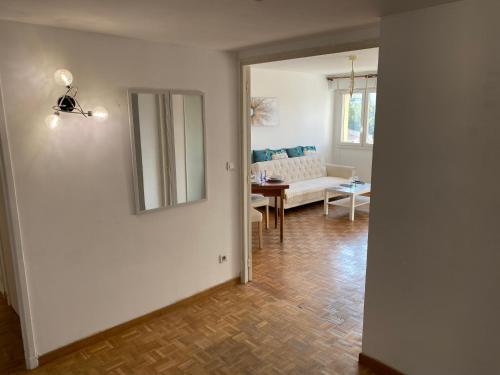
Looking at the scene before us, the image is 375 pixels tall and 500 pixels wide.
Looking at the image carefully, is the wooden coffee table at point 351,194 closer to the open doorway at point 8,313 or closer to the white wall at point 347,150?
the white wall at point 347,150

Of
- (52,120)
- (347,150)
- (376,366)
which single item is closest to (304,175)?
(347,150)

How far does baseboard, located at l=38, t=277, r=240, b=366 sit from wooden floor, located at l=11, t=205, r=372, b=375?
46 mm

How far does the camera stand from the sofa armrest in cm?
727

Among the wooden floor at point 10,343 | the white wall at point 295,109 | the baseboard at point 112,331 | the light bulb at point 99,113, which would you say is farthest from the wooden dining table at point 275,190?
the wooden floor at point 10,343

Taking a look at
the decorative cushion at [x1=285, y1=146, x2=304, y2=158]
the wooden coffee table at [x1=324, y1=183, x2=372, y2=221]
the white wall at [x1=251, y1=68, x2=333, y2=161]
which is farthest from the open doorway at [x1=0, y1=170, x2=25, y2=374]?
the decorative cushion at [x1=285, y1=146, x2=304, y2=158]

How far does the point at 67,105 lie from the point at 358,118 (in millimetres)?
6754

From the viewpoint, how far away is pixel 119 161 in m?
2.88

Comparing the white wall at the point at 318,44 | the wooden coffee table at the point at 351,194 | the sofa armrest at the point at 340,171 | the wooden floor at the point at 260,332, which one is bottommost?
the wooden floor at the point at 260,332

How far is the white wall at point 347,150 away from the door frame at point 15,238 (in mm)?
6812

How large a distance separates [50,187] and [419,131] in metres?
2.38

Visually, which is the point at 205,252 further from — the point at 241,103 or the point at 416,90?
the point at 416,90

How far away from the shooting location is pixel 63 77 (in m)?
2.40

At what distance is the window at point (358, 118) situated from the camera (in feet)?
26.0

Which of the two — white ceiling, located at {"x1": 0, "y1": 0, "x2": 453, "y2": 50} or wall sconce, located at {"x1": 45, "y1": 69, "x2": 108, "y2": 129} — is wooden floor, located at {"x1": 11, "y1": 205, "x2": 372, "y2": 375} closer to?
wall sconce, located at {"x1": 45, "y1": 69, "x2": 108, "y2": 129}
